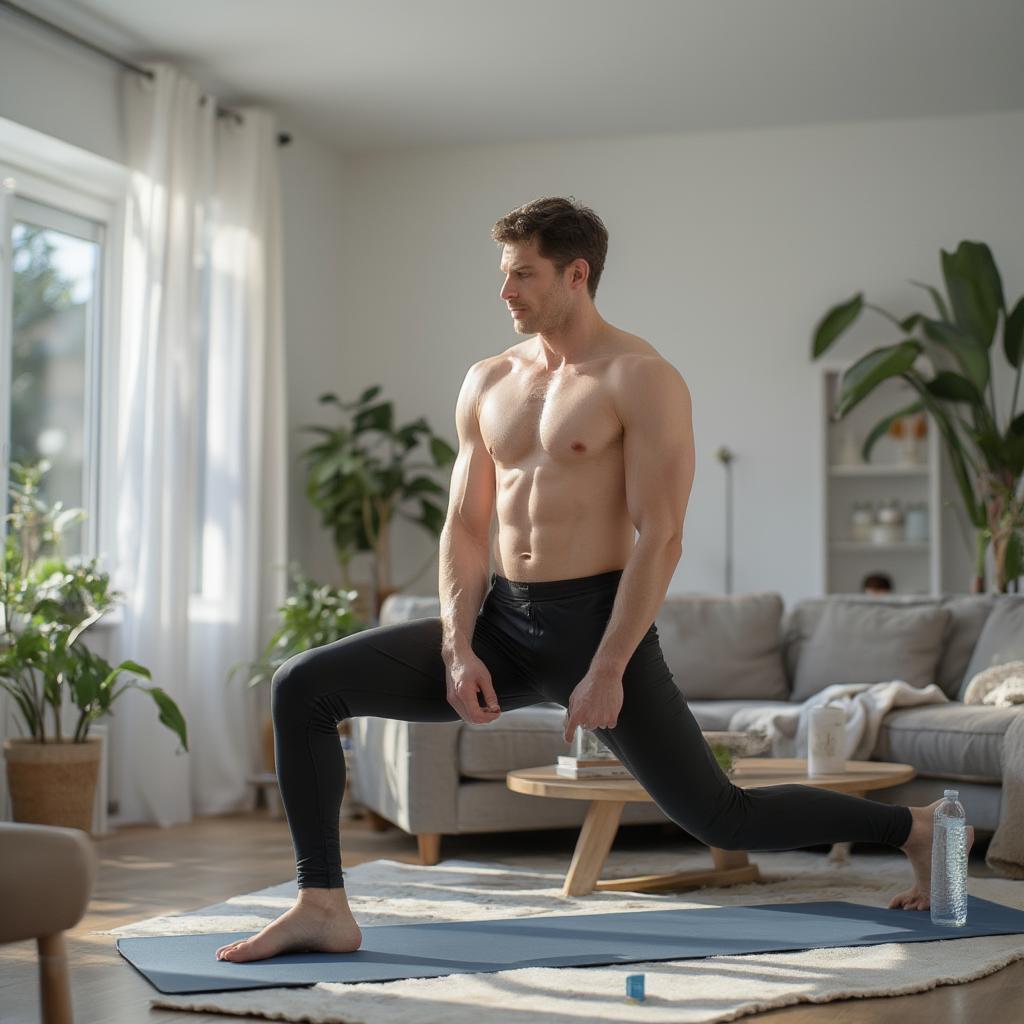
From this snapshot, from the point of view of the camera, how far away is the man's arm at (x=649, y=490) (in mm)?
2416

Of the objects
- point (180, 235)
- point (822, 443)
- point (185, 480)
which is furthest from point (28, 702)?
point (822, 443)

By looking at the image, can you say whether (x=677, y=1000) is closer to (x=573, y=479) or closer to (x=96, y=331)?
(x=573, y=479)

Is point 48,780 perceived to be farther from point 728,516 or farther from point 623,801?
point 728,516

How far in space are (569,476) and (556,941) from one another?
38.2 inches

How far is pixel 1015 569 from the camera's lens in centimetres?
531

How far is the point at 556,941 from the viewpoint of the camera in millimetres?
2871

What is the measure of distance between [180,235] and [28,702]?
5.78 ft

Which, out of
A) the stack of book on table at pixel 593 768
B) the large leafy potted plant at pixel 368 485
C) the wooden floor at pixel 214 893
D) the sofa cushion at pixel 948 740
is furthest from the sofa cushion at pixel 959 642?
the large leafy potted plant at pixel 368 485

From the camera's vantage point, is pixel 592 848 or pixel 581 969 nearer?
pixel 581 969

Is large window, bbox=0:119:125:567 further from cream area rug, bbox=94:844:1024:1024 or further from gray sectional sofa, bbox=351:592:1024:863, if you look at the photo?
cream area rug, bbox=94:844:1024:1024

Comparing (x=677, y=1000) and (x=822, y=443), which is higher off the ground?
(x=822, y=443)

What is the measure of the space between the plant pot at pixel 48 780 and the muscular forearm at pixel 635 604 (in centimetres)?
240

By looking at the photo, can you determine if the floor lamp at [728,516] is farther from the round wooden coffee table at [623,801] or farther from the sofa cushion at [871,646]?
the round wooden coffee table at [623,801]

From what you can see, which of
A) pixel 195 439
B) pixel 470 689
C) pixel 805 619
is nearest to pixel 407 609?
pixel 195 439
